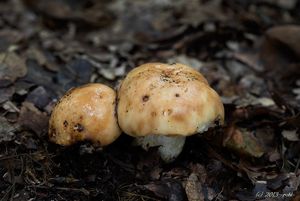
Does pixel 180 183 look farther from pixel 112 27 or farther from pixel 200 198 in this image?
pixel 112 27

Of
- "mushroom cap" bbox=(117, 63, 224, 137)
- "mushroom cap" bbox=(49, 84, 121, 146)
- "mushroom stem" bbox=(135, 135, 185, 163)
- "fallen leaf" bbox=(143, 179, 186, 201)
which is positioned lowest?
"fallen leaf" bbox=(143, 179, 186, 201)

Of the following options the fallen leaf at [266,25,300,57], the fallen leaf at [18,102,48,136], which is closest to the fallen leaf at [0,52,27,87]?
the fallen leaf at [18,102,48,136]

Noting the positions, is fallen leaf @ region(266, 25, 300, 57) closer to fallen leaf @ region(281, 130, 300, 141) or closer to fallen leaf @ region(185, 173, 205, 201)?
fallen leaf @ region(281, 130, 300, 141)

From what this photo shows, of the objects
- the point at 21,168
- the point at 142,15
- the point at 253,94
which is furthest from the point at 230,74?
the point at 21,168

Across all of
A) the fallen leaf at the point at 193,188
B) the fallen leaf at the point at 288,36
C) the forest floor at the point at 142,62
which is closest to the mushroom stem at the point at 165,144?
the forest floor at the point at 142,62

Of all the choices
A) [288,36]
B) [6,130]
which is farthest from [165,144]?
[288,36]

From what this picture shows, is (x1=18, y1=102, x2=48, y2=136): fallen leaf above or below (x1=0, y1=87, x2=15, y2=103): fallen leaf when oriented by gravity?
below

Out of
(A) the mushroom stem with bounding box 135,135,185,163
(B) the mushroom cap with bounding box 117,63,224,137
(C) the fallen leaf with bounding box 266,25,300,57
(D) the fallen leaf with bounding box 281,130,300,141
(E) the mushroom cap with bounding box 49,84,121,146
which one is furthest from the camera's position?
(C) the fallen leaf with bounding box 266,25,300,57
